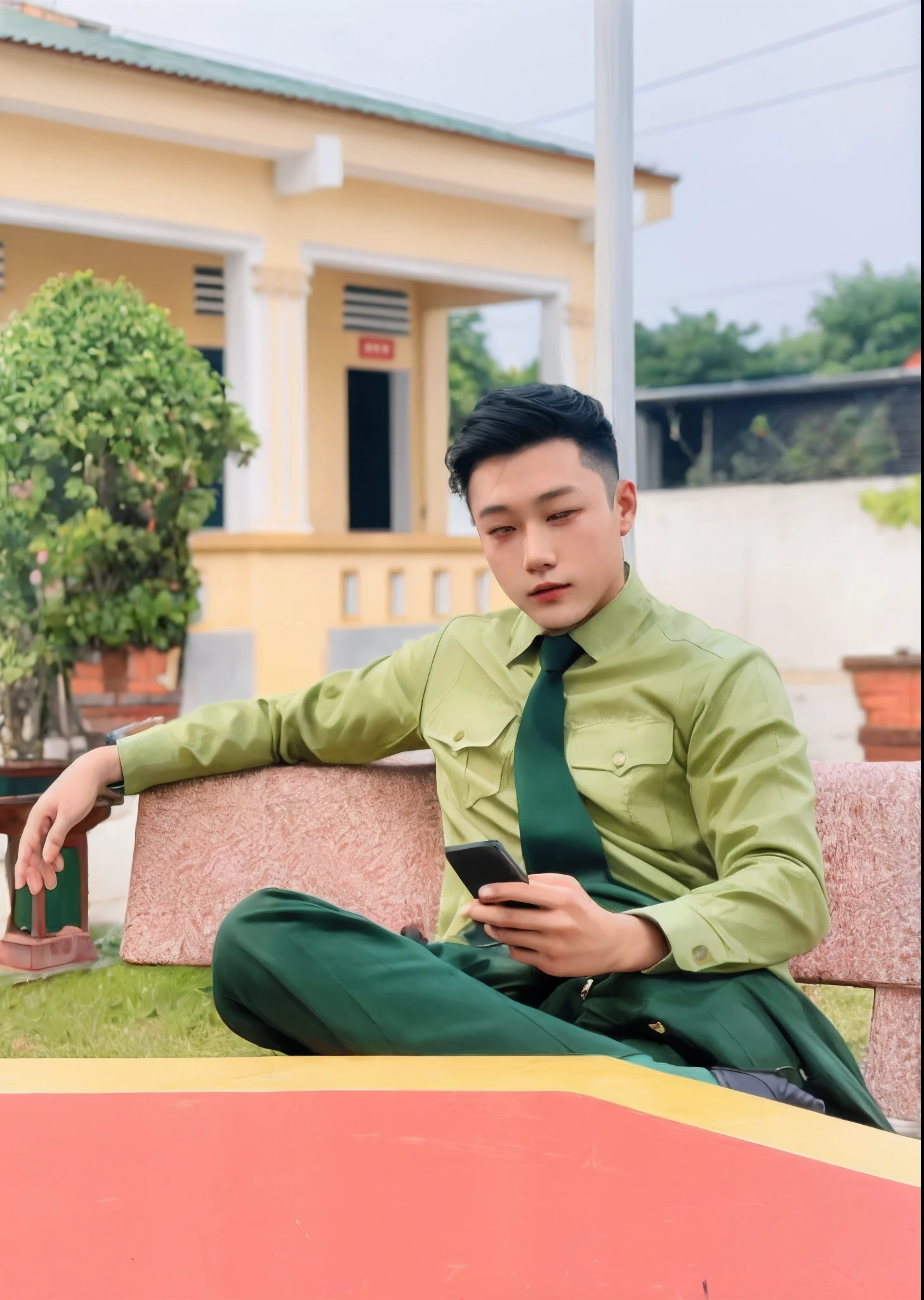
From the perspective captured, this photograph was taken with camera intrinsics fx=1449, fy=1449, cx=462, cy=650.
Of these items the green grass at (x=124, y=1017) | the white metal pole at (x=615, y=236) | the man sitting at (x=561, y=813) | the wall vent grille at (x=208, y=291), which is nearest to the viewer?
the man sitting at (x=561, y=813)

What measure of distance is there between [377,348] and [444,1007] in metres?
7.24

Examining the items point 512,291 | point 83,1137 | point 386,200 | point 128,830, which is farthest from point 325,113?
point 83,1137

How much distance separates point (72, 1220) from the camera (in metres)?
0.96

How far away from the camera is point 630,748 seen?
1.63 metres

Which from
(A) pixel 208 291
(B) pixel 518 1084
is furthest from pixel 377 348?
(B) pixel 518 1084

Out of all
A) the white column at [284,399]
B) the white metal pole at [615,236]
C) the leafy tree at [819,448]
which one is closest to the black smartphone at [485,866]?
the white metal pole at [615,236]

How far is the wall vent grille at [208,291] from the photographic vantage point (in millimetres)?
7438

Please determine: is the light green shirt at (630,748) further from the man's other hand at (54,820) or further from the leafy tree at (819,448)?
the leafy tree at (819,448)

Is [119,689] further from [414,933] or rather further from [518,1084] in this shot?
[518,1084]

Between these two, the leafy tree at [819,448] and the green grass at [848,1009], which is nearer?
the green grass at [848,1009]

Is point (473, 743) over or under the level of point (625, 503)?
under

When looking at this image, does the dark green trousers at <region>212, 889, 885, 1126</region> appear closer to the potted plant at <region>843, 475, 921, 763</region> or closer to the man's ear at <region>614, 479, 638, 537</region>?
the man's ear at <region>614, 479, 638, 537</region>

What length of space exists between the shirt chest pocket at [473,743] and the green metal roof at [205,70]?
465cm

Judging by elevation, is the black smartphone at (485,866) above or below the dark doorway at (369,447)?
below
